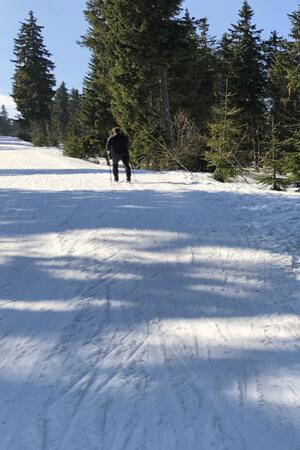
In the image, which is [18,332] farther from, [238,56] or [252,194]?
[238,56]

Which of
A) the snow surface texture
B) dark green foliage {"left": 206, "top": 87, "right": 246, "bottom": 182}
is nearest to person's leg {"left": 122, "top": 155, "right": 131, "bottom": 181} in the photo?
dark green foliage {"left": 206, "top": 87, "right": 246, "bottom": 182}

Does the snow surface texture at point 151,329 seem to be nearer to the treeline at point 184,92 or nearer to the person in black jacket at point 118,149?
the person in black jacket at point 118,149

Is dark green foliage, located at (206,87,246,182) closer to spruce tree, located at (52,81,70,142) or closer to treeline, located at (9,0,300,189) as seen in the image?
treeline, located at (9,0,300,189)

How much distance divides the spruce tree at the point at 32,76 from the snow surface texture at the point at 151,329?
145 ft

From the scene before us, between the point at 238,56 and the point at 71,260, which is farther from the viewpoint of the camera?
the point at 238,56

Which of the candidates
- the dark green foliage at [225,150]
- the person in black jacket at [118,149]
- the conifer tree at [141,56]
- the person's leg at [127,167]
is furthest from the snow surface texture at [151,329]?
the conifer tree at [141,56]

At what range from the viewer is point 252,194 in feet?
36.4

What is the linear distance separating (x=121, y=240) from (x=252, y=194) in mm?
4467

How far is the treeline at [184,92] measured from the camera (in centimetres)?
1636

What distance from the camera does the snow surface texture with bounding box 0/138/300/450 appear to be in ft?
12.3

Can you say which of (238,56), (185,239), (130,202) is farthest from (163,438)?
(238,56)

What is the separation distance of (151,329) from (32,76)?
50.0 meters

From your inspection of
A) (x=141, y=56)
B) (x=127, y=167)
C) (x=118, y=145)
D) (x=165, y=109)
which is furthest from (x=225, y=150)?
(x=141, y=56)

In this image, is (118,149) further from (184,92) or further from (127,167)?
(184,92)
